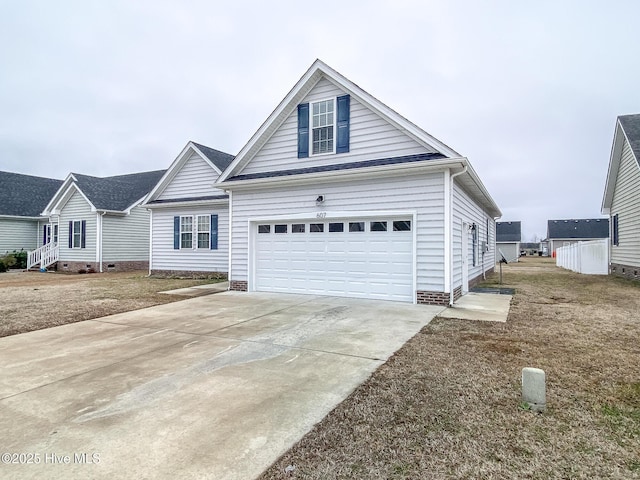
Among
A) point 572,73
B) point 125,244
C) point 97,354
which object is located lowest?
point 97,354

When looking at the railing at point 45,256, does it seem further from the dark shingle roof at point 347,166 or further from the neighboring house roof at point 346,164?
the dark shingle roof at point 347,166

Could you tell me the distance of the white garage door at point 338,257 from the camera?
31.4ft

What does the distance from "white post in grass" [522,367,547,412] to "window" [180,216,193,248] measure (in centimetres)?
1570

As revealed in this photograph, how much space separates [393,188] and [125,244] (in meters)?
18.3

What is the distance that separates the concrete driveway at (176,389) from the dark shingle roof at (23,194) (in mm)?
22563

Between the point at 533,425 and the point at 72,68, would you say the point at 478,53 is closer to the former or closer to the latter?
the point at 533,425

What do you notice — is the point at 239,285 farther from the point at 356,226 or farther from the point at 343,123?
the point at 343,123

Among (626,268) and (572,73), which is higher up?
(572,73)

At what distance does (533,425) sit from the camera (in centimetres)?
308

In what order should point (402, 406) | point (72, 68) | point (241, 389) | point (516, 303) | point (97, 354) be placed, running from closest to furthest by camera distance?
point (402, 406)
point (241, 389)
point (97, 354)
point (516, 303)
point (72, 68)

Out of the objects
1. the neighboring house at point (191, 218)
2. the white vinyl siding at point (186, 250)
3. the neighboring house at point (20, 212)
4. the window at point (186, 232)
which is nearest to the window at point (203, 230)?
the neighboring house at point (191, 218)

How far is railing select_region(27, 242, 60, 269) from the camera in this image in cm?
2145

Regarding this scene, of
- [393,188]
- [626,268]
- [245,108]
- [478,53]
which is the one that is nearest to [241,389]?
[393,188]

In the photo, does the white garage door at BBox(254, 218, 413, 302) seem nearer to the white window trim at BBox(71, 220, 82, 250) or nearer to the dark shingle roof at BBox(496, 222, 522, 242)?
the white window trim at BBox(71, 220, 82, 250)
